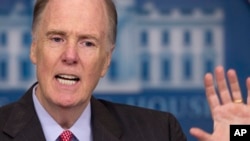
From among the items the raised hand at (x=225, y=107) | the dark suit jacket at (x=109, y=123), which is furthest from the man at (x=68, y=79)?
the raised hand at (x=225, y=107)

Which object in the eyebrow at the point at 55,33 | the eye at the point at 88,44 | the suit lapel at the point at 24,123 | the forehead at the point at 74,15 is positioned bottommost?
the suit lapel at the point at 24,123

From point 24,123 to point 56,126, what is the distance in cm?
10

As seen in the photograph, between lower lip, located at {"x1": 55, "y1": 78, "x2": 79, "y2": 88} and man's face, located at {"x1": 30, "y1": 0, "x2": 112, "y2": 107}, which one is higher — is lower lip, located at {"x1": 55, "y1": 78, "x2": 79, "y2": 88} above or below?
below

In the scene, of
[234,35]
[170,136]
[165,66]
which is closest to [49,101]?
[170,136]

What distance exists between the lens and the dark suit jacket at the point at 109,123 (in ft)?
6.97

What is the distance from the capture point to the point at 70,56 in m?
2.08

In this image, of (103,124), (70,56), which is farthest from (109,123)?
(70,56)

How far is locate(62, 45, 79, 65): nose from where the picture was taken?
6.81 ft

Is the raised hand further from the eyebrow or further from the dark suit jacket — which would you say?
the eyebrow

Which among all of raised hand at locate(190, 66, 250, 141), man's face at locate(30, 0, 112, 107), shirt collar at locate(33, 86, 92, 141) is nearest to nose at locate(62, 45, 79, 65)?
man's face at locate(30, 0, 112, 107)

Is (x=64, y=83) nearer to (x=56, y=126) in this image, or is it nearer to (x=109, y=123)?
(x=56, y=126)

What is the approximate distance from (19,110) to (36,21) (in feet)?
0.91

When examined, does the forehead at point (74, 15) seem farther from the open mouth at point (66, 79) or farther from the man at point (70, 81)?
the open mouth at point (66, 79)

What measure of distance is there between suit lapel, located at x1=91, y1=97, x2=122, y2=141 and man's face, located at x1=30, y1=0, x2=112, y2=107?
0.33 feet
